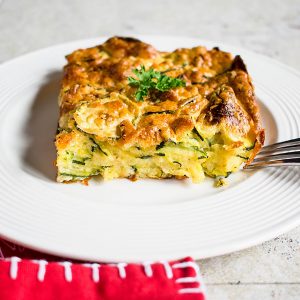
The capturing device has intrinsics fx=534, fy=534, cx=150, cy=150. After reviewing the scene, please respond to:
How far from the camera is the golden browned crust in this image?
325 cm

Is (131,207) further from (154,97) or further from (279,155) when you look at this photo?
(279,155)

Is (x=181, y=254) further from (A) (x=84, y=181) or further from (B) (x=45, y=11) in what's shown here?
(B) (x=45, y=11)

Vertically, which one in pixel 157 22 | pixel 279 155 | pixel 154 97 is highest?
pixel 154 97

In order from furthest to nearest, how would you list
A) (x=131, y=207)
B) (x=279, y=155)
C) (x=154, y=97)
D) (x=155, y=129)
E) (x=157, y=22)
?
(x=157, y=22), (x=154, y=97), (x=279, y=155), (x=155, y=129), (x=131, y=207)

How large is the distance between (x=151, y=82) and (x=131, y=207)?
983 millimetres

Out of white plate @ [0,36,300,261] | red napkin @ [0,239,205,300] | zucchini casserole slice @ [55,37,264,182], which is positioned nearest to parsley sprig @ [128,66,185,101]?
zucchini casserole slice @ [55,37,264,182]

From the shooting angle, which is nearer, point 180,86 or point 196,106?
point 196,106

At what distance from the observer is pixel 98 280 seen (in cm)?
254

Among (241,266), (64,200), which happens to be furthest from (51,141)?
(241,266)

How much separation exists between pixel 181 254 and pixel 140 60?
181cm

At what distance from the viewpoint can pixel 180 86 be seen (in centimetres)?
366

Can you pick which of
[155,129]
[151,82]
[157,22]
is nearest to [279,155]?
[155,129]

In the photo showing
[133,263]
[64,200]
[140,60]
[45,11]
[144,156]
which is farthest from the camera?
[45,11]

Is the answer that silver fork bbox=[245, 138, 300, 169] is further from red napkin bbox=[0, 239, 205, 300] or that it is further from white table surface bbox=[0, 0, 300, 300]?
white table surface bbox=[0, 0, 300, 300]
